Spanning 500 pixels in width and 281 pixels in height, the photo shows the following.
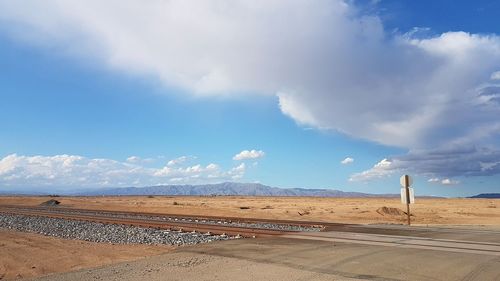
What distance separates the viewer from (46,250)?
18469mm

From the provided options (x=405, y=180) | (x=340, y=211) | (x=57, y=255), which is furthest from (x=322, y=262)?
(x=340, y=211)

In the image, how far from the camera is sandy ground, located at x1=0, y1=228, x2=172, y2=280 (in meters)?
14.1

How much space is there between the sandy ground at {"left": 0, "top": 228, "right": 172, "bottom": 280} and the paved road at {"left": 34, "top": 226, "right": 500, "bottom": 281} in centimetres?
220

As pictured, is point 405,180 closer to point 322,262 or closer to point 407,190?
point 407,190

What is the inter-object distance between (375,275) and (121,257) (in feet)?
30.2

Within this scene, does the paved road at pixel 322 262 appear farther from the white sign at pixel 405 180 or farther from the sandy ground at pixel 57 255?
the white sign at pixel 405 180

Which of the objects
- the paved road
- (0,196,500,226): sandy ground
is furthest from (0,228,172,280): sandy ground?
(0,196,500,226): sandy ground

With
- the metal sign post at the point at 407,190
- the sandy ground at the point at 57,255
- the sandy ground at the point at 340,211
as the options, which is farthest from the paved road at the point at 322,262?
the sandy ground at the point at 340,211

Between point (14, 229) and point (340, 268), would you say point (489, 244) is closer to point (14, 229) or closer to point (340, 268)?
point (340, 268)

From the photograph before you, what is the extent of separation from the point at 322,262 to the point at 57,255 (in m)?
10.5

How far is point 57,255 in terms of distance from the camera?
1680 cm

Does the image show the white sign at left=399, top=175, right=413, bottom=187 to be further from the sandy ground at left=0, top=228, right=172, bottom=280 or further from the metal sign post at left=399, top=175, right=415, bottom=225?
the sandy ground at left=0, top=228, right=172, bottom=280

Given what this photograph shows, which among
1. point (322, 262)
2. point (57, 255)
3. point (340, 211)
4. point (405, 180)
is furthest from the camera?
point (340, 211)

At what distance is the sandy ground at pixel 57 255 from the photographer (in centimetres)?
1415
